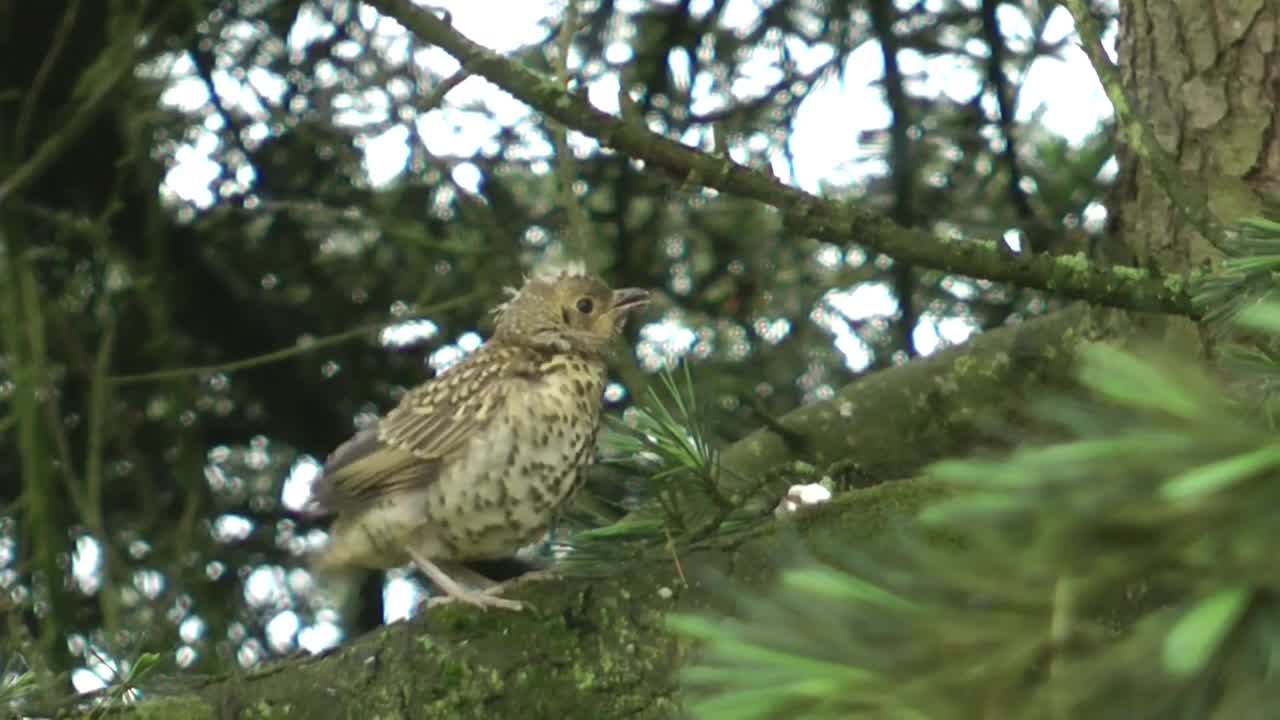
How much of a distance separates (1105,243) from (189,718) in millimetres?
1335

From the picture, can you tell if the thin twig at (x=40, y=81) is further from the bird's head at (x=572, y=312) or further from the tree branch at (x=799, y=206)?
the tree branch at (x=799, y=206)

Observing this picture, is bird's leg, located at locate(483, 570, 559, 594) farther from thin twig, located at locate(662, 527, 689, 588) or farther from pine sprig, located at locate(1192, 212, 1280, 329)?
pine sprig, located at locate(1192, 212, 1280, 329)

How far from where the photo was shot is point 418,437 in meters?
3.02

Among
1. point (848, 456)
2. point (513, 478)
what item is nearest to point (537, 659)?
point (513, 478)

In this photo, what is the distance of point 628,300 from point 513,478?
626mm

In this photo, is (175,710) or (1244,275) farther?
(175,710)

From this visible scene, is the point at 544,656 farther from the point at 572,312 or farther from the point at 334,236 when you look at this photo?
the point at 334,236

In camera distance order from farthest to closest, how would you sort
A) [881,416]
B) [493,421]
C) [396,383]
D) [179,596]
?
[396,383] → [179,596] → [881,416] → [493,421]

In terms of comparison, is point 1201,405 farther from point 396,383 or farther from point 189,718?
point 396,383

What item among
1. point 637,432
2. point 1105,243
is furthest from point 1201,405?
point 1105,243

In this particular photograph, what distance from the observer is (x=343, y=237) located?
14.4 feet

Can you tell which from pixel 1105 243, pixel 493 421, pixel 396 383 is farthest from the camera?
pixel 396 383

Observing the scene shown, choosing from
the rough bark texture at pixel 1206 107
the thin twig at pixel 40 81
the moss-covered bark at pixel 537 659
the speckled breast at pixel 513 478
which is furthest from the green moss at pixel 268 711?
the thin twig at pixel 40 81

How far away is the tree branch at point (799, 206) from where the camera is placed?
2.04m
